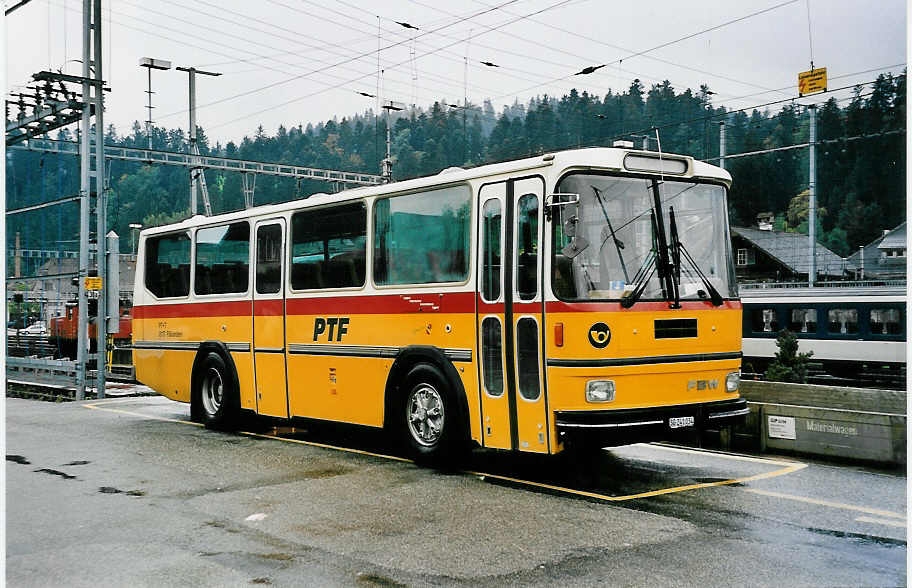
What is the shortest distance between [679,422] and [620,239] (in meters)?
1.79

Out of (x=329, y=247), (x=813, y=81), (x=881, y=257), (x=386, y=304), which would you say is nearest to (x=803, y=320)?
(x=881, y=257)

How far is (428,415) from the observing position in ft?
33.3

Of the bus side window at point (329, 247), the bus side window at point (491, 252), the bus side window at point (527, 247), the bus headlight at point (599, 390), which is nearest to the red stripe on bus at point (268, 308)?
the bus side window at point (329, 247)

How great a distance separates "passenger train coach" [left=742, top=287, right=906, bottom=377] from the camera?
2820 centimetres

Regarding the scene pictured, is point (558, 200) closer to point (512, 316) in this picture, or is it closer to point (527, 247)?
point (527, 247)

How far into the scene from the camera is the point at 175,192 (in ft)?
242

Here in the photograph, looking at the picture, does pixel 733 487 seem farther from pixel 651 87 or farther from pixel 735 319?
pixel 651 87

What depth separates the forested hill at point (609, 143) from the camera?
83.0 feet

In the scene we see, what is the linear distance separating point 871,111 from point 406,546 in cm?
2145

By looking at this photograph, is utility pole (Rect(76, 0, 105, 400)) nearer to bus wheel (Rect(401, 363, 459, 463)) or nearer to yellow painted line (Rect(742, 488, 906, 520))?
bus wheel (Rect(401, 363, 459, 463))

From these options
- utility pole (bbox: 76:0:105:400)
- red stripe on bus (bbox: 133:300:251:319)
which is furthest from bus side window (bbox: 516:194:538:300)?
utility pole (bbox: 76:0:105:400)

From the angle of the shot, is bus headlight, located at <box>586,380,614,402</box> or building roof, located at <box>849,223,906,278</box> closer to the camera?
bus headlight, located at <box>586,380,614,402</box>

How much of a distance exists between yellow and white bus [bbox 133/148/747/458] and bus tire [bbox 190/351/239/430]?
165cm

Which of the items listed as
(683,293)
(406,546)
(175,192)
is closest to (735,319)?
(683,293)
